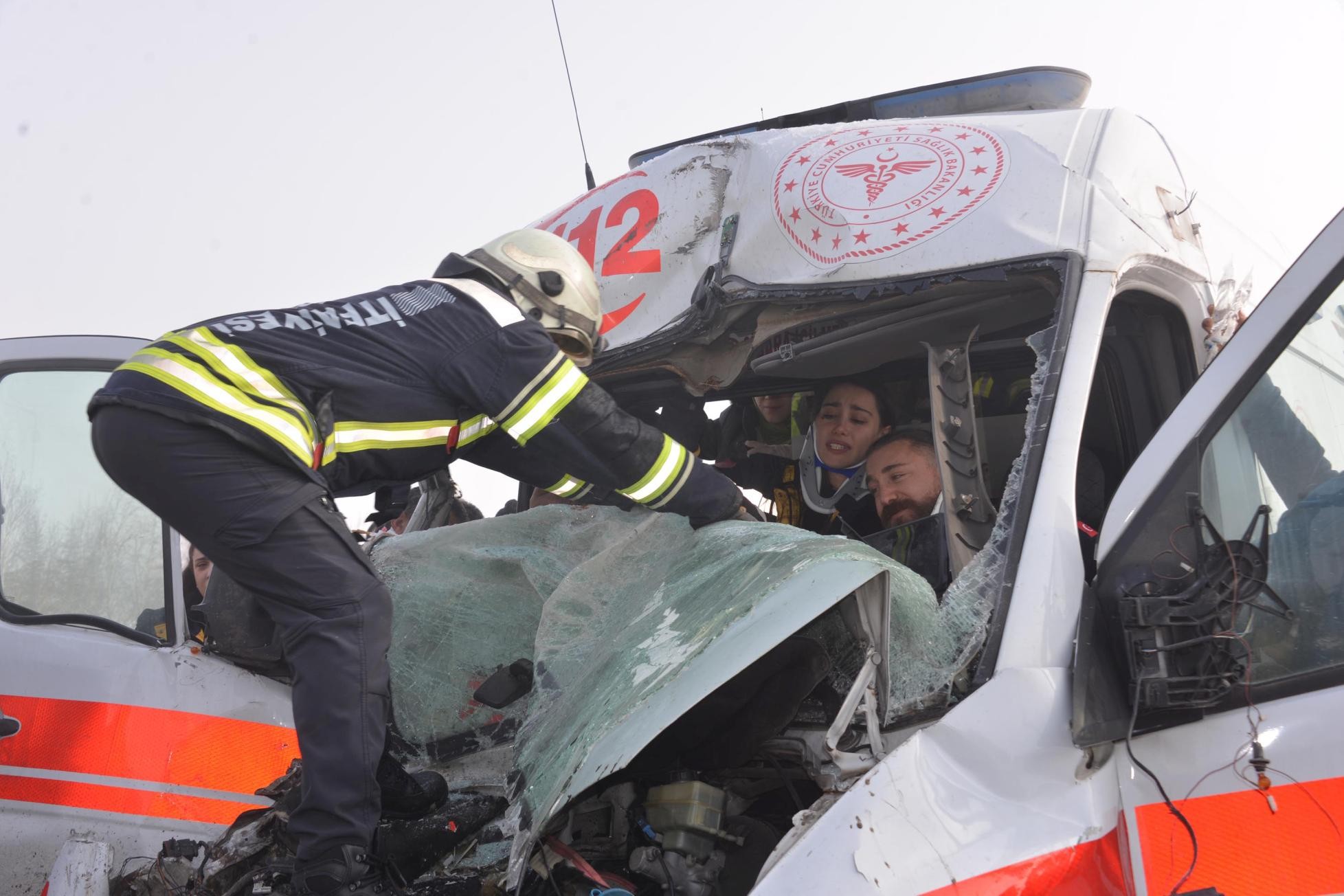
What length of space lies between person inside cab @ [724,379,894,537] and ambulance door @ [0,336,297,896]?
1.87m

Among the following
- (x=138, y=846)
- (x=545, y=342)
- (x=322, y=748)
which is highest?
(x=545, y=342)

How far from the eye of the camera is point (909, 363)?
401 centimetres

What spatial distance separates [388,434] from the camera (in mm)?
2879

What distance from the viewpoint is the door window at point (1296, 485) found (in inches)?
89.6

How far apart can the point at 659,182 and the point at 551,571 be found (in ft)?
4.36

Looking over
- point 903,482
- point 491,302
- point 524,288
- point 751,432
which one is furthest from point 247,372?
point 751,432

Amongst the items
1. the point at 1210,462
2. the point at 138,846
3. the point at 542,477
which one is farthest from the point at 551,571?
the point at 1210,462

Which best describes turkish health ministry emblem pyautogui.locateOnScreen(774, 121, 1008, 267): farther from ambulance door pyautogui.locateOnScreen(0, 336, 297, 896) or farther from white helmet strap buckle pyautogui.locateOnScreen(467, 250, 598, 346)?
ambulance door pyautogui.locateOnScreen(0, 336, 297, 896)

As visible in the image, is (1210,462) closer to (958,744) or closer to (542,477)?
(958,744)

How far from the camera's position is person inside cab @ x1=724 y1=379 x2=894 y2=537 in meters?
3.96

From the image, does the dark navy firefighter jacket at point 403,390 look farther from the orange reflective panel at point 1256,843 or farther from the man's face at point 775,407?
the man's face at point 775,407

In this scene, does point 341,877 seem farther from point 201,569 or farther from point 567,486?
point 201,569

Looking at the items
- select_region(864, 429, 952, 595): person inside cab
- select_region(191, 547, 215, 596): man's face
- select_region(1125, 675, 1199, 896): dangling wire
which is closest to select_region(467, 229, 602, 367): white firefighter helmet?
select_region(864, 429, 952, 595): person inside cab

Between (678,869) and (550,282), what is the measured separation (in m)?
1.52
